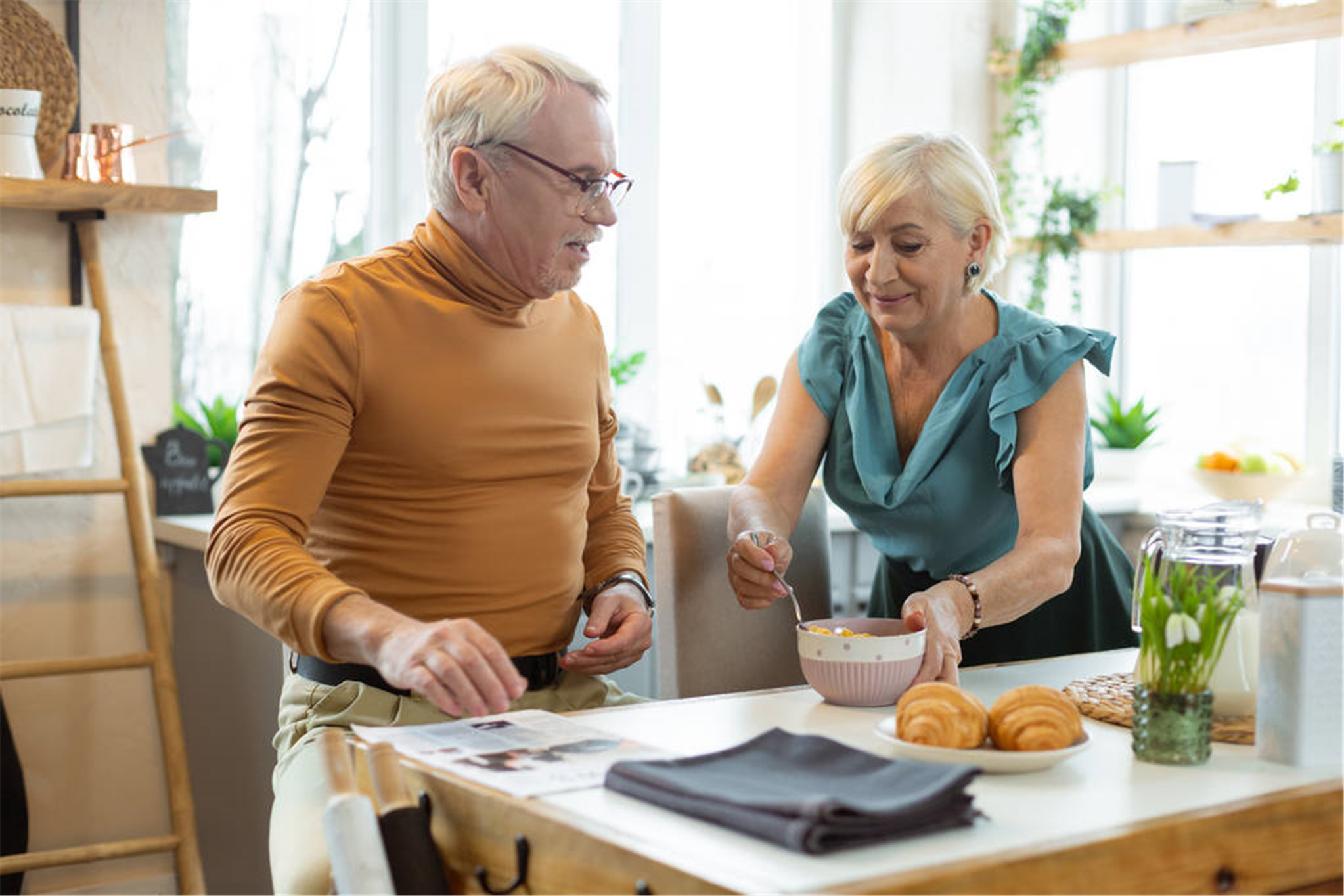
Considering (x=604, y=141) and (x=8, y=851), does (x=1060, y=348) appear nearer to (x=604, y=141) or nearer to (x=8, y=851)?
(x=604, y=141)

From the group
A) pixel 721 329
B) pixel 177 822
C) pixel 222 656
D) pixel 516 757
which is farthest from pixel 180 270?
pixel 516 757

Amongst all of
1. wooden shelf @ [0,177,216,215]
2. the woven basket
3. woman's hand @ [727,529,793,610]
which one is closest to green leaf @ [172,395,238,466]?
wooden shelf @ [0,177,216,215]

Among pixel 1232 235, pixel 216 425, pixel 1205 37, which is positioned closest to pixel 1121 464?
pixel 1232 235

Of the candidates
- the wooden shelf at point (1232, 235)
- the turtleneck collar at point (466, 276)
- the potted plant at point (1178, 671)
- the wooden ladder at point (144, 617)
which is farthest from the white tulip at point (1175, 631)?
the wooden shelf at point (1232, 235)

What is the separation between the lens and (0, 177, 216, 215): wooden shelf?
2.50 meters

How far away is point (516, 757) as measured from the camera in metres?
1.32

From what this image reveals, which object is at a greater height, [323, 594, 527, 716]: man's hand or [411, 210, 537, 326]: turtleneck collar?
[411, 210, 537, 326]: turtleneck collar

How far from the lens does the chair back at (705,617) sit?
7.05 feet

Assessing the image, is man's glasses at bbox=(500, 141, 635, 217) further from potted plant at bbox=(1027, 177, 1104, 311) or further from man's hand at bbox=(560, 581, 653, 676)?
potted plant at bbox=(1027, 177, 1104, 311)

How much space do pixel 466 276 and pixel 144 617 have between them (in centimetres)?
120

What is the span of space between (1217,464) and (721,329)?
1.30 m

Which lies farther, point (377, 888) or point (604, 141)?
point (604, 141)

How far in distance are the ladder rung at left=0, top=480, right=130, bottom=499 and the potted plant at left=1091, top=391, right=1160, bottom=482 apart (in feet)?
8.05

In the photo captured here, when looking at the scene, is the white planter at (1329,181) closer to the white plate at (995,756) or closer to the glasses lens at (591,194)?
the glasses lens at (591,194)
